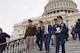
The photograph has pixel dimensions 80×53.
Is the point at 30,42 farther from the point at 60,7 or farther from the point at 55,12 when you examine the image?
the point at 60,7

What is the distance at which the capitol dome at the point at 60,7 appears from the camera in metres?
92.8

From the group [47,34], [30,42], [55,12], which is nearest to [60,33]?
[30,42]

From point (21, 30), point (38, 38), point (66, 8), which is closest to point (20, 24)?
point (21, 30)

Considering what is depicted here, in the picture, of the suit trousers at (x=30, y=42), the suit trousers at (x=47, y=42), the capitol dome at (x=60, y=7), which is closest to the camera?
the suit trousers at (x=30, y=42)

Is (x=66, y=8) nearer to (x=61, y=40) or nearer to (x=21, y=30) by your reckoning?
(x=21, y=30)

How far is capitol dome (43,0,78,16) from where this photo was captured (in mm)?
92750

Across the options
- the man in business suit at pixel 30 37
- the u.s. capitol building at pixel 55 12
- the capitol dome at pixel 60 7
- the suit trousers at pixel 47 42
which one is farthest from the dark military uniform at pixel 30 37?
the capitol dome at pixel 60 7

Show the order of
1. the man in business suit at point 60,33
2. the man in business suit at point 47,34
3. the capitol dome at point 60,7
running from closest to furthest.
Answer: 1. the man in business suit at point 60,33
2. the man in business suit at point 47,34
3. the capitol dome at point 60,7

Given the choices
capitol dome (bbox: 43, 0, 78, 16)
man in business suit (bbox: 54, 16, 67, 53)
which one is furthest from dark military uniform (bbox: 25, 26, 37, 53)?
capitol dome (bbox: 43, 0, 78, 16)

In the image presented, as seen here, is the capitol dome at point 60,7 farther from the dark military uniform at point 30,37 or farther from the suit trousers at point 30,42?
the suit trousers at point 30,42

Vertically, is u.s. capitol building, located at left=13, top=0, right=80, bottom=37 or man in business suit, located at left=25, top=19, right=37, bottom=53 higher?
u.s. capitol building, located at left=13, top=0, right=80, bottom=37

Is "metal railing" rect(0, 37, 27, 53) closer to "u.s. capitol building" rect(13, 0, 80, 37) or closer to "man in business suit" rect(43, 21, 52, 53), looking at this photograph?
"man in business suit" rect(43, 21, 52, 53)

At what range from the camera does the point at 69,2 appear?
99062 millimetres

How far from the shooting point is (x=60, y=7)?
93.2 meters
